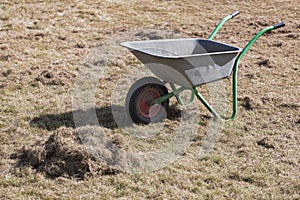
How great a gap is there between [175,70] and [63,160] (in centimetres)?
135

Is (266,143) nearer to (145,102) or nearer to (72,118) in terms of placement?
(145,102)

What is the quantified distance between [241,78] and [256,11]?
4.67m

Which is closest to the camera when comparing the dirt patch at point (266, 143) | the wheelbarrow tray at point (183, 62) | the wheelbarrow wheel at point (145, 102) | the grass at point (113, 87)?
the grass at point (113, 87)

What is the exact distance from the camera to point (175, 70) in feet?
14.4

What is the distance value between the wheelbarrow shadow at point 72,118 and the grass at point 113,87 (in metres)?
0.02

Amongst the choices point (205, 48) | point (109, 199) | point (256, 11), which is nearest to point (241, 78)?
point (205, 48)

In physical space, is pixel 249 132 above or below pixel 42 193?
above

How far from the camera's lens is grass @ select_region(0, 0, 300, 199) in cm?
372

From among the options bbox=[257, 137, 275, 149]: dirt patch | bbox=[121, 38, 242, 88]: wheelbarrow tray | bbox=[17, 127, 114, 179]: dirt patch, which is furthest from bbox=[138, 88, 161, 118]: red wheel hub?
bbox=[257, 137, 275, 149]: dirt patch

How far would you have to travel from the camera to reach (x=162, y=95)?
4895 millimetres

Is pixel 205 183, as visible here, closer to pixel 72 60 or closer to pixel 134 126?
pixel 134 126

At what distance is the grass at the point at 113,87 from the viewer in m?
3.72

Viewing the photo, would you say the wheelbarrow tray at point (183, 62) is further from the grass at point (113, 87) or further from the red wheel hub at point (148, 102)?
the grass at point (113, 87)

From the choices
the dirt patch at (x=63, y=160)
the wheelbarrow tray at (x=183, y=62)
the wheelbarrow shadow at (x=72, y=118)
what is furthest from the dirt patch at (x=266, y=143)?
the dirt patch at (x=63, y=160)
